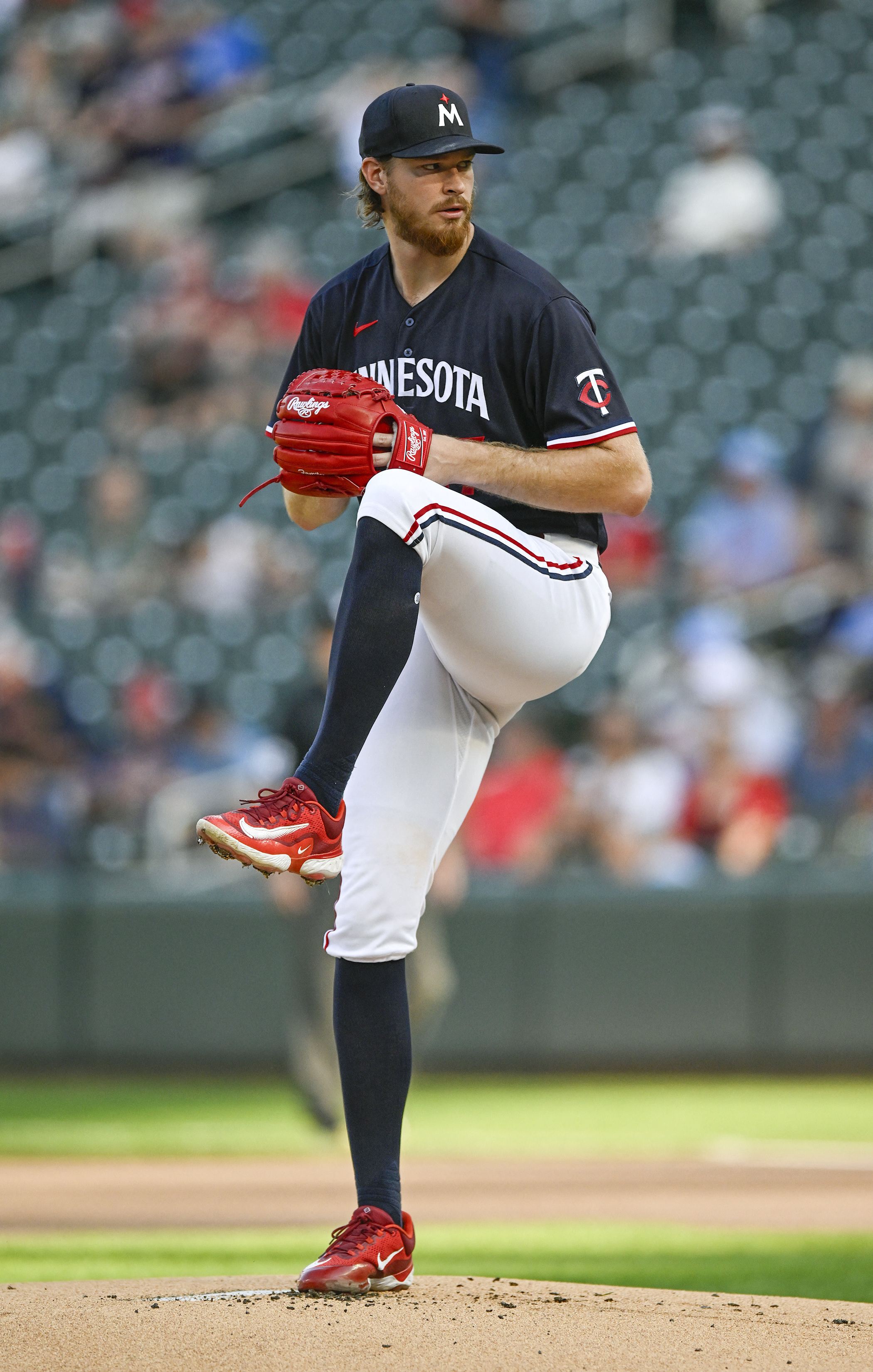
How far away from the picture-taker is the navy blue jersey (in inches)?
122

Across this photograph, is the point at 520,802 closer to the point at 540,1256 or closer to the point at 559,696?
the point at 559,696

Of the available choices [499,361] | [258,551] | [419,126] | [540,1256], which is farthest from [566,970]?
[419,126]

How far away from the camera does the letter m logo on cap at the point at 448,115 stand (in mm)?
3117

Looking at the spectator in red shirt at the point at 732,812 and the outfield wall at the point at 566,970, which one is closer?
the spectator in red shirt at the point at 732,812

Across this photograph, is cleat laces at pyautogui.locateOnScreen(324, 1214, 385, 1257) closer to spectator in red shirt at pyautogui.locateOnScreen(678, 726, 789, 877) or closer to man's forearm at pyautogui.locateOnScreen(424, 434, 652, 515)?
man's forearm at pyautogui.locateOnScreen(424, 434, 652, 515)

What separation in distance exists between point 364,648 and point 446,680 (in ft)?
1.03

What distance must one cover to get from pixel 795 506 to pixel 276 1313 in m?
7.39

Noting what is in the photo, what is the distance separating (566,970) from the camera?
873 centimetres

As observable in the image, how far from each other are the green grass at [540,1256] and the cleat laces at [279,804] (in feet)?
5.04

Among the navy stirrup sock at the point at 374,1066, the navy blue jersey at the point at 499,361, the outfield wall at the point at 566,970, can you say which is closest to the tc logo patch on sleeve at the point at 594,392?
the navy blue jersey at the point at 499,361

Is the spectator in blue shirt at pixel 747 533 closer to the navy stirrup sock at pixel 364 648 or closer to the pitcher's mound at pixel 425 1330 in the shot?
the pitcher's mound at pixel 425 1330

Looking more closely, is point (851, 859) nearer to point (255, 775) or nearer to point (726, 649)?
point (726, 649)

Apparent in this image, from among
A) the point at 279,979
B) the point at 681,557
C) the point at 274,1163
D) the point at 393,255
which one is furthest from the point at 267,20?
the point at 393,255

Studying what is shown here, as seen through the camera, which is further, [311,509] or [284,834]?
[311,509]
